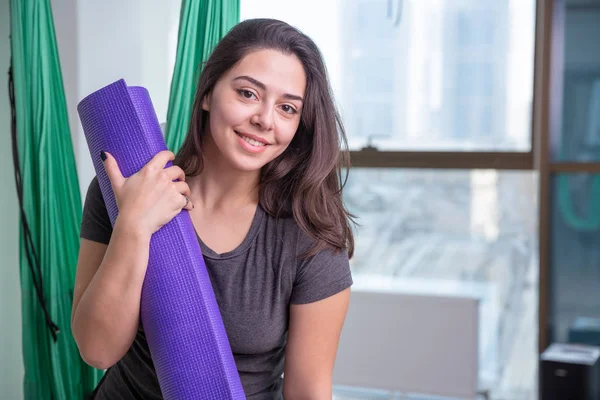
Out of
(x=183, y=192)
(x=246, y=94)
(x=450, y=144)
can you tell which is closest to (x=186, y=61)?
(x=246, y=94)

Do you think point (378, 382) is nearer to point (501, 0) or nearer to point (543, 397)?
point (543, 397)

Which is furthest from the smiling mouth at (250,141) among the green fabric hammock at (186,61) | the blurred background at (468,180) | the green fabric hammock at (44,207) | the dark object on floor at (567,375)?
the dark object on floor at (567,375)

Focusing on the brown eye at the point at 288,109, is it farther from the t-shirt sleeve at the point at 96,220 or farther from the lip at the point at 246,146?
the t-shirt sleeve at the point at 96,220

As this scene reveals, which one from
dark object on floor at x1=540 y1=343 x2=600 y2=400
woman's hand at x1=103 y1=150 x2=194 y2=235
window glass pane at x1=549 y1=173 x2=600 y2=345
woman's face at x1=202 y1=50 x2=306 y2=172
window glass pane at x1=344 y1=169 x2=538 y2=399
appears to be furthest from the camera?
window glass pane at x1=344 y1=169 x2=538 y2=399

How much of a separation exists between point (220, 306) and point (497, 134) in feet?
7.74

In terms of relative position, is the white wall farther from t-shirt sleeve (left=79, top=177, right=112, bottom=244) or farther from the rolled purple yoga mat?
the rolled purple yoga mat

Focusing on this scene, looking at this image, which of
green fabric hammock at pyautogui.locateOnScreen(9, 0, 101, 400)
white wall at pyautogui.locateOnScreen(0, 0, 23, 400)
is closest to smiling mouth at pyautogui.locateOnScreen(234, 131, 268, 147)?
green fabric hammock at pyautogui.locateOnScreen(9, 0, 101, 400)

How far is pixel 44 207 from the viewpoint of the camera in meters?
2.07

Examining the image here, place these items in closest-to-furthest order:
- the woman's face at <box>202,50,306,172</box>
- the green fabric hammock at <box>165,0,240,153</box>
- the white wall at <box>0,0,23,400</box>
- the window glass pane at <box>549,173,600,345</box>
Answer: the woman's face at <box>202,50,306,172</box> → the green fabric hammock at <box>165,0,240,153</box> → the white wall at <box>0,0,23,400</box> → the window glass pane at <box>549,173,600,345</box>

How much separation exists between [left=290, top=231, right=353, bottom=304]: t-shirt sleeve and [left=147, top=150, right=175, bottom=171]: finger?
310 millimetres

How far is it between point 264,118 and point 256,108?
0.10 feet

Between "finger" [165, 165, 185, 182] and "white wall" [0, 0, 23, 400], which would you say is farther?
"white wall" [0, 0, 23, 400]

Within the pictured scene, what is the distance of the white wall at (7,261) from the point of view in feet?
7.24

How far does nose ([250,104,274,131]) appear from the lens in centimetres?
129
